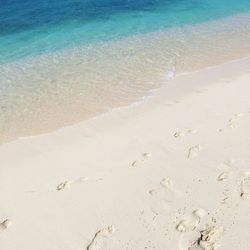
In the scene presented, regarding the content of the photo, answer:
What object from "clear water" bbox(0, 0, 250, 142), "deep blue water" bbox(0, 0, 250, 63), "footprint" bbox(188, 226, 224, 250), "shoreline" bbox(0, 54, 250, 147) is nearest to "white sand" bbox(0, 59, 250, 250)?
"footprint" bbox(188, 226, 224, 250)

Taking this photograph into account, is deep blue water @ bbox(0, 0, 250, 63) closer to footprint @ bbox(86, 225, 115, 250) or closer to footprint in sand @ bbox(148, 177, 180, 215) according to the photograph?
footprint in sand @ bbox(148, 177, 180, 215)

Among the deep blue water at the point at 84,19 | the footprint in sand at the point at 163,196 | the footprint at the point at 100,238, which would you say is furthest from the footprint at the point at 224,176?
the deep blue water at the point at 84,19

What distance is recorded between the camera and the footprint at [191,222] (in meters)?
4.92

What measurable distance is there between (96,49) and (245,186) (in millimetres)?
9432

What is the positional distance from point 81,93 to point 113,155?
353 cm

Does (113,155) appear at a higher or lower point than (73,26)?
higher

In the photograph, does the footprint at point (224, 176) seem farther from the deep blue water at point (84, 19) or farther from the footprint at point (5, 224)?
the deep blue water at point (84, 19)

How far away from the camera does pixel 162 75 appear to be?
1097cm

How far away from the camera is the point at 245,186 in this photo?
5.56 meters

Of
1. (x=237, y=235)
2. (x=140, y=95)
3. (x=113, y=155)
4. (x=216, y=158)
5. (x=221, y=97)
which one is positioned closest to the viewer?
(x=237, y=235)

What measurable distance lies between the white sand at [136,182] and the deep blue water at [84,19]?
7.35m

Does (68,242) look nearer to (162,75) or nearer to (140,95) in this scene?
(140,95)

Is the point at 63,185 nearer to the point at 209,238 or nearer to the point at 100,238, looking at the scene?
the point at 100,238

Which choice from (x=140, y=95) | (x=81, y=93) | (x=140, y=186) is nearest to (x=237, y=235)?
(x=140, y=186)
